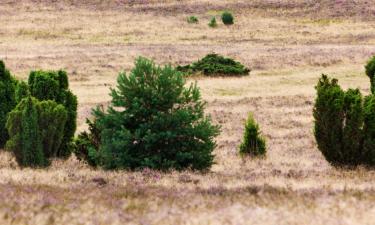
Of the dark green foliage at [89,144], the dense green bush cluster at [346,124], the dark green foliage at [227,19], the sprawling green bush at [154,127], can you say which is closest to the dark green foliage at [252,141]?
the dense green bush cluster at [346,124]

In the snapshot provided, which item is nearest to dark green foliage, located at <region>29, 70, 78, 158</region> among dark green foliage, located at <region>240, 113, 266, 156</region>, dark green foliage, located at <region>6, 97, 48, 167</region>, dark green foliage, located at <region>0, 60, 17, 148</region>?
dark green foliage, located at <region>0, 60, 17, 148</region>

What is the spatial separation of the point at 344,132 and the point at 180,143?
13.3 ft

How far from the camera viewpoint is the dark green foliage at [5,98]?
67.8 ft

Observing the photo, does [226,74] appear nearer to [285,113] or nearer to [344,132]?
[285,113]

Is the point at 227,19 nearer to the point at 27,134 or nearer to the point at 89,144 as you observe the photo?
the point at 89,144

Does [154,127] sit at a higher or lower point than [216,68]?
higher


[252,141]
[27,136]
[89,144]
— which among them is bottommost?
[252,141]

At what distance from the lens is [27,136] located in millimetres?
16391

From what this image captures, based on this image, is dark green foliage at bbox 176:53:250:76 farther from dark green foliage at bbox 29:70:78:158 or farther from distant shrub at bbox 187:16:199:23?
distant shrub at bbox 187:16:199:23

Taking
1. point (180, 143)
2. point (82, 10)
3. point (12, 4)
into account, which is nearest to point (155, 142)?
point (180, 143)

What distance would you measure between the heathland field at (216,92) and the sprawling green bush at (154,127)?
0.66m

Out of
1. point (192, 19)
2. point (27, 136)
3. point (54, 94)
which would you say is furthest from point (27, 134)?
point (192, 19)

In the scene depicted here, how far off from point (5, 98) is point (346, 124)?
432 inches

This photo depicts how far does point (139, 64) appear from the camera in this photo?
1600 cm
